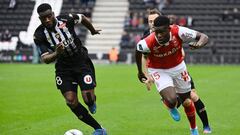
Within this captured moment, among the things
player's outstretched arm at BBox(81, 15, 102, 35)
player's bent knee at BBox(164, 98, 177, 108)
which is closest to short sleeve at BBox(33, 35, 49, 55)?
player's outstretched arm at BBox(81, 15, 102, 35)

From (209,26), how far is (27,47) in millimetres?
13790

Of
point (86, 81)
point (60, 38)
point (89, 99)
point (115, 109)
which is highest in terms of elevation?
point (60, 38)

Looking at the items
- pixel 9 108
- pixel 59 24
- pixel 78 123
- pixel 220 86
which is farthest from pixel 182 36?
pixel 220 86

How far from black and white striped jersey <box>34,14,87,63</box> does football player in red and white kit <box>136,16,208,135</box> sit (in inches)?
47.9

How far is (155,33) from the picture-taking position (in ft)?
36.1

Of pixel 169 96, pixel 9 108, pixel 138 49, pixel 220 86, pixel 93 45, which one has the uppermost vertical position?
pixel 138 49

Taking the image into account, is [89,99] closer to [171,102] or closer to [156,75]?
[156,75]

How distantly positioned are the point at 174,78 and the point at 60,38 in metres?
2.26

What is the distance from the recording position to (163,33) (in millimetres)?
10773

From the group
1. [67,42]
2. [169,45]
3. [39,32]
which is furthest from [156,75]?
[39,32]

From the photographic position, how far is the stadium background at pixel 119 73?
46.1 ft

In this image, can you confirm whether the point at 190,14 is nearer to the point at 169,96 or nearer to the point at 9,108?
the point at 9,108

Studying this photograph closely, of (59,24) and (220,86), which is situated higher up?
(59,24)

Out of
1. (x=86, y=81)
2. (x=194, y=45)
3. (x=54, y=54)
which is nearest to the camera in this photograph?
(x=54, y=54)
